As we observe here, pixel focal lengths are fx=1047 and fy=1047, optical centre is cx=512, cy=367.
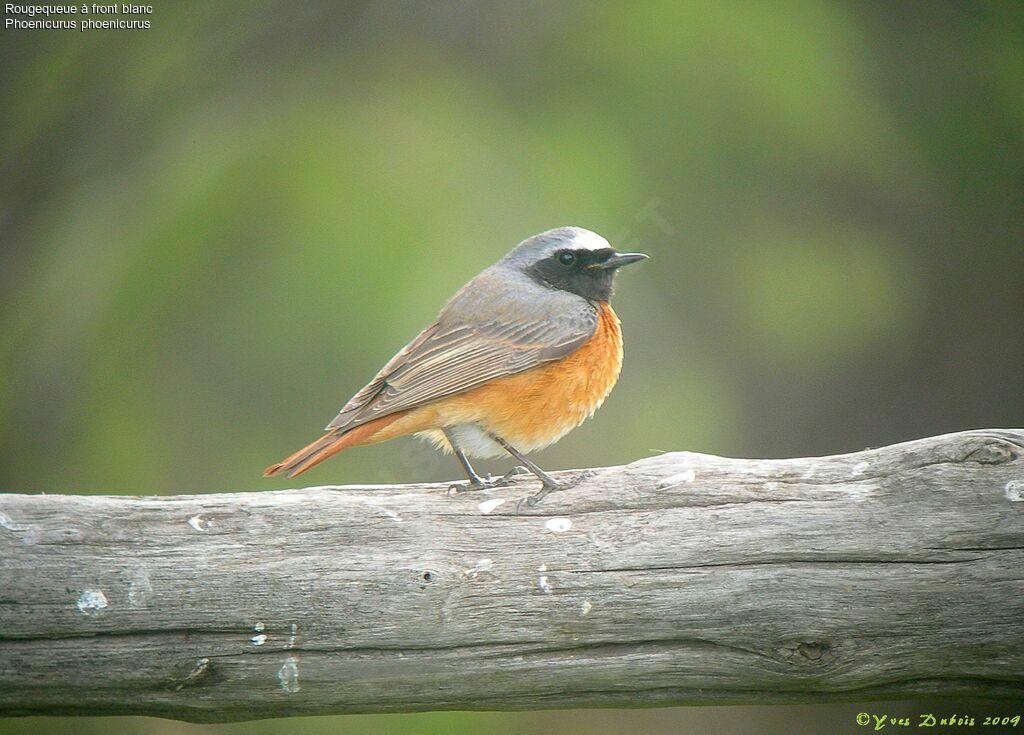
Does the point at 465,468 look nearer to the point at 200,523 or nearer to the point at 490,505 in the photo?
the point at 490,505

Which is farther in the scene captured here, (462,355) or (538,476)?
(462,355)

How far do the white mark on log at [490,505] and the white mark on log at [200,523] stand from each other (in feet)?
2.98

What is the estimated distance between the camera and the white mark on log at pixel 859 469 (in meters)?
3.44

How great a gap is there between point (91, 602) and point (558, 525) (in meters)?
1.50

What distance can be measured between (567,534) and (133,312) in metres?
4.08

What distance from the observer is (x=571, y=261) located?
5.33 meters

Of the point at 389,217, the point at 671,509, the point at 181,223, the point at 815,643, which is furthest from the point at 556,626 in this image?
the point at 181,223

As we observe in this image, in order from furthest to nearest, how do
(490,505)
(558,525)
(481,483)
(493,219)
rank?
(493,219), (481,483), (490,505), (558,525)

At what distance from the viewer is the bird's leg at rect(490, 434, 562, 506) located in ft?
12.0

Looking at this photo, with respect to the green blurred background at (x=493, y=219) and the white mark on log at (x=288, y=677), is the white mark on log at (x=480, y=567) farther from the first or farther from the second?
the green blurred background at (x=493, y=219)

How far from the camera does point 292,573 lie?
131 inches

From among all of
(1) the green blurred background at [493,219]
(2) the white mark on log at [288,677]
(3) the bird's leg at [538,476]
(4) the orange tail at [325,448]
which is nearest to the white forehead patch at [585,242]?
(3) the bird's leg at [538,476]

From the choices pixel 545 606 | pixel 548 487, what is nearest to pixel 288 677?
pixel 545 606

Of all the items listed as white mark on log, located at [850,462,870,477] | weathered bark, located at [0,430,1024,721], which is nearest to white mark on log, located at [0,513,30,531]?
weathered bark, located at [0,430,1024,721]
